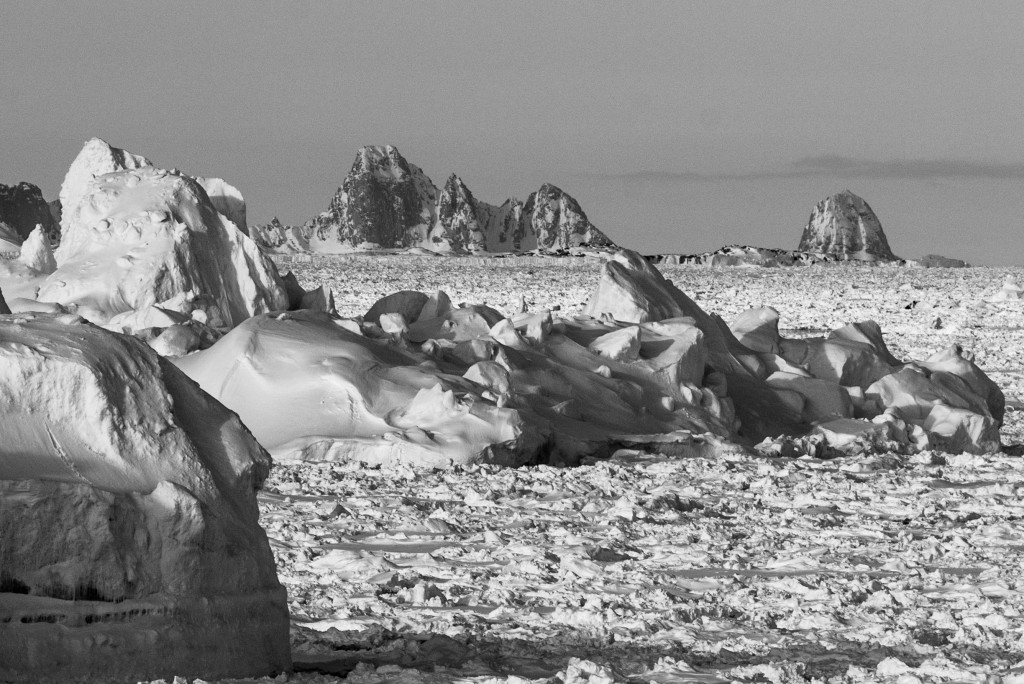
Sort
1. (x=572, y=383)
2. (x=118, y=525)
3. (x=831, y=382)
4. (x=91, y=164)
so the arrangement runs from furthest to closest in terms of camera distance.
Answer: (x=91, y=164) < (x=831, y=382) < (x=572, y=383) < (x=118, y=525)

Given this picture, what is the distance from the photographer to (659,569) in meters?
7.56

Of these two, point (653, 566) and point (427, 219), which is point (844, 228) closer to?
point (427, 219)

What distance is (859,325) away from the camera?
15648mm

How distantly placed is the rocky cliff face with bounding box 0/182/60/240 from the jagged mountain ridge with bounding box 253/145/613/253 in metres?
19.7

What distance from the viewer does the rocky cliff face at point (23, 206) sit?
62.6 meters

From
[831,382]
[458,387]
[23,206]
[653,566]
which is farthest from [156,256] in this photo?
[23,206]

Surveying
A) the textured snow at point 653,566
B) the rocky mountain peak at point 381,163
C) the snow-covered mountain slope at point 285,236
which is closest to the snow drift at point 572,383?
the textured snow at point 653,566

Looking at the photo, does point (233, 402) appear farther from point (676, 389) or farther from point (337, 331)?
point (676, 389)

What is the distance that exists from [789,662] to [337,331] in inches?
274

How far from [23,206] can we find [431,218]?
3181 centimetres

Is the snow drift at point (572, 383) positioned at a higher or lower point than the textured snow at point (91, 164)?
lower

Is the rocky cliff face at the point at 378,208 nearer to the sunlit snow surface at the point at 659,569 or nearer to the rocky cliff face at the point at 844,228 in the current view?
the rocky cliff face at the point at 844,228

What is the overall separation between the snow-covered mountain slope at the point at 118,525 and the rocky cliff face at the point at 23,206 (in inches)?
2352

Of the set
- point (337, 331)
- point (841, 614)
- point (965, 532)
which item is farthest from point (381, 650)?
point (337, 331)
